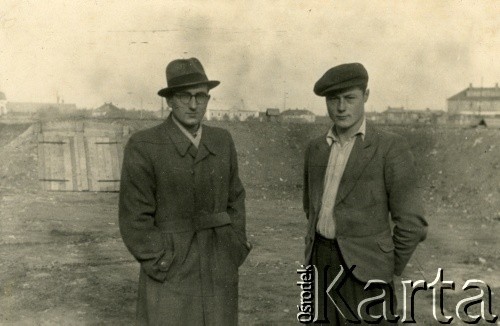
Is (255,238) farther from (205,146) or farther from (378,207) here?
(378,207)

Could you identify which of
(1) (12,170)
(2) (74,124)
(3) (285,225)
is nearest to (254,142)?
(2) (74,124)

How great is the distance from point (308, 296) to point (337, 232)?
57 centimetres

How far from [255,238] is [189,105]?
6.56m

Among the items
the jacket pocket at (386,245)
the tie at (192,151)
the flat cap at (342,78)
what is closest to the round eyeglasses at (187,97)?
the tie at (192,151)

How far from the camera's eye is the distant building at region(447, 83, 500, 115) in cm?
5166

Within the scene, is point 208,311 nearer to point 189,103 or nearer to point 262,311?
point 189,103

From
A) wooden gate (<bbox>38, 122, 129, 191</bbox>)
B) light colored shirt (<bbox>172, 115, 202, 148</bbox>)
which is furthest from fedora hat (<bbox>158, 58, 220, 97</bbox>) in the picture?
wooden gate (<bbox>38, 122, 129, 191</bbox>)

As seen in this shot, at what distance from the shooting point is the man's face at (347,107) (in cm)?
294

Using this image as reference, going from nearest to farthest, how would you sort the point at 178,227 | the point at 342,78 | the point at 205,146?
the point at 342,78
the point at 178,227
the point at 205,146

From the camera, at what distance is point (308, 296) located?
326 centimetres

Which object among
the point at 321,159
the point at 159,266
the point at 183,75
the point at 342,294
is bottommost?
the point at 342,294

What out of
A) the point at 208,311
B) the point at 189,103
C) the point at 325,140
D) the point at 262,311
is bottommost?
the point at 262,311

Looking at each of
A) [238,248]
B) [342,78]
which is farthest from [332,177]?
[238,248]

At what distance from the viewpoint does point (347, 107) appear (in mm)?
2938
